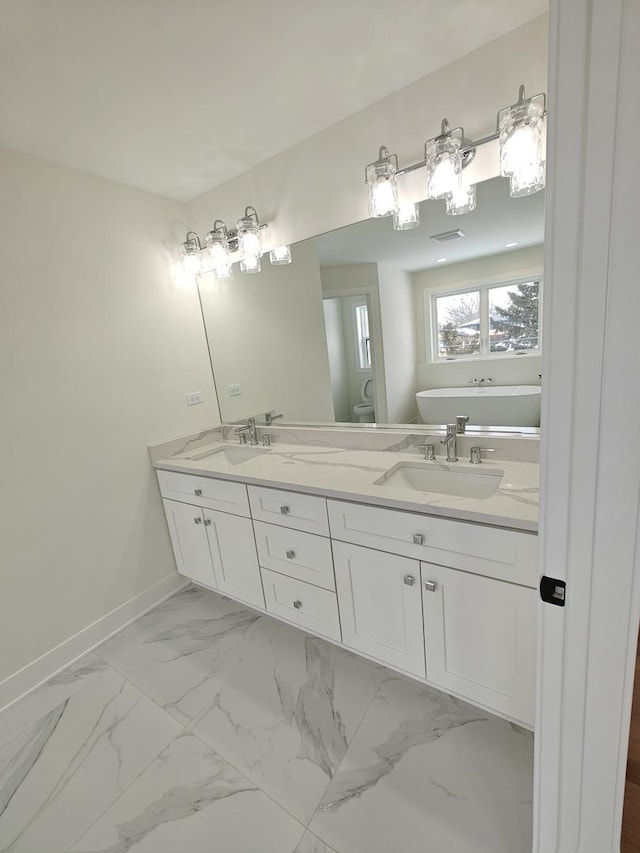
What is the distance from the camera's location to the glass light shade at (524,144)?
3.94 feet

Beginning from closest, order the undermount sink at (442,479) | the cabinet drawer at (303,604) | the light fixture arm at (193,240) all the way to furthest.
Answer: the undermount sink at (442,479), the cabinet drawer at (303,604), the light fixture arm at (193,240)

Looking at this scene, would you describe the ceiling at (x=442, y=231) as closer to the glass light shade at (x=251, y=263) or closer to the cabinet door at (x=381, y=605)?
the glass light shade at (x=251, y=263)

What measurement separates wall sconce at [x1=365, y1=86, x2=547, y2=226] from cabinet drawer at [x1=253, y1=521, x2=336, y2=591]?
4.64ft

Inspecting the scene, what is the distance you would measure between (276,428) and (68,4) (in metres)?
1.80

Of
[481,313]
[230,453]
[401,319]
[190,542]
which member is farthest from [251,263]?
[190,542]

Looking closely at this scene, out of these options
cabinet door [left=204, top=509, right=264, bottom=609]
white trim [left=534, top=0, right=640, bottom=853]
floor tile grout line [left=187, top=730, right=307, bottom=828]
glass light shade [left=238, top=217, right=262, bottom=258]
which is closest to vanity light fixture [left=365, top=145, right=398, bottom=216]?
glass light shade [left=238, top=217, right=262, bottom=258]

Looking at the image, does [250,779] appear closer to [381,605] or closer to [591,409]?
[381,605]

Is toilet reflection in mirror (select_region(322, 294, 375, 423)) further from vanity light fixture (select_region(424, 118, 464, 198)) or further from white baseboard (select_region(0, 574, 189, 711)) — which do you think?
white baseboard (select_region(0, 574, 189, 711))

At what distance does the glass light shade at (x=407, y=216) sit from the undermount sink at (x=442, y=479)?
1034 millimetres

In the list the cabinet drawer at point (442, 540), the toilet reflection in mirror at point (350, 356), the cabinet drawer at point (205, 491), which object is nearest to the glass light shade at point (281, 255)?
the toilet reflection in mirror at point (350, 356)

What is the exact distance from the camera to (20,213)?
1618 mm

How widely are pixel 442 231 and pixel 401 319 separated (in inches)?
15.7

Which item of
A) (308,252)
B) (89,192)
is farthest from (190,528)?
(89,192)

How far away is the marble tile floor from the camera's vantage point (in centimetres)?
112
